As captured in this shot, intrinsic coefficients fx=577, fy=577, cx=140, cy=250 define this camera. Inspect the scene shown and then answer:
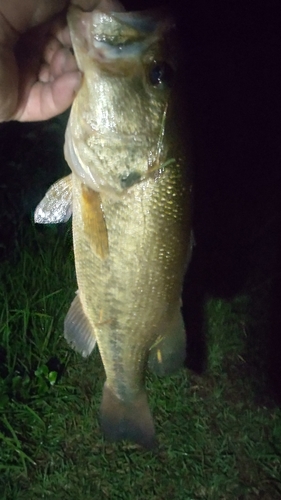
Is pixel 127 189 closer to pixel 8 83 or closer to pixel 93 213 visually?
pixel 93 213

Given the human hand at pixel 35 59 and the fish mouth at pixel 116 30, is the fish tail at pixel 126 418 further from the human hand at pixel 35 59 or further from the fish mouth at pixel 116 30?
the fish mouth at pixel 116 30

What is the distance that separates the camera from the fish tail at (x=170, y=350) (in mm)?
1670

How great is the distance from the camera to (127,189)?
1.44 m

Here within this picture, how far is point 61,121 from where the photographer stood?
A: 3.62 metres

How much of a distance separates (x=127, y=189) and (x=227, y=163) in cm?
316

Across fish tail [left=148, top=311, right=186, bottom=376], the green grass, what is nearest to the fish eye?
fish tail [left=148, top=311, right=186, bottom=376]

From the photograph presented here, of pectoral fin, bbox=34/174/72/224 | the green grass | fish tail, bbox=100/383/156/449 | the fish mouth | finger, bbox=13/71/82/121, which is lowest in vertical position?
the green grass

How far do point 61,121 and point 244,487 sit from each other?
238 centimetres

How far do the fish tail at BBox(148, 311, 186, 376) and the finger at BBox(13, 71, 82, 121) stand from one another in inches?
26.5

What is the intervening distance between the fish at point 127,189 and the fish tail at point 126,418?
0.94 ft

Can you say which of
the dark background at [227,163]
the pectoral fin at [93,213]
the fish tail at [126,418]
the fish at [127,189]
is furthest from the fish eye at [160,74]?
the dark background at [227,163]

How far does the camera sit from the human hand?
1.52 m

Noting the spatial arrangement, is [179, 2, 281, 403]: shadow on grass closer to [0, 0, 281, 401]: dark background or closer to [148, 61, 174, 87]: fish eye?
[0, 0, 281, 401]: dark background

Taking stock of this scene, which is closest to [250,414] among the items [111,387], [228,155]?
[111,387]
